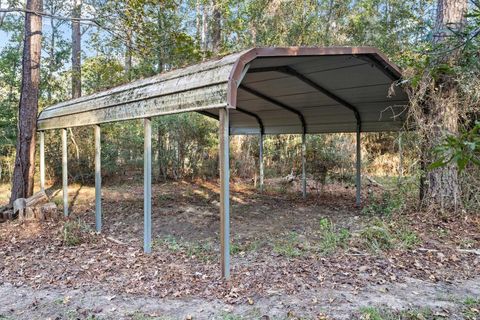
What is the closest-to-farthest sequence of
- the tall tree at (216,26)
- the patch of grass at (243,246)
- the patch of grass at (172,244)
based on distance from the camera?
the patch of grass at (243,246), the patch of grass at (172,244), the tall tree at (216,26)

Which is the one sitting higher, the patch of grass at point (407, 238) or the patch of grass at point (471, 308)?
the patch of grass at point (407, 238)

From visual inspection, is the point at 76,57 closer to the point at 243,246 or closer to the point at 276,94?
the point at 276,94

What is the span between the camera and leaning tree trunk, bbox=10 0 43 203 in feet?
23.0

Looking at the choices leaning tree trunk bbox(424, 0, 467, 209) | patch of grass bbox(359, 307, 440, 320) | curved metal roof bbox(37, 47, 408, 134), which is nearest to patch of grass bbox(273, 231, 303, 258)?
patch of grass bbox(359, 307, 440, 320)

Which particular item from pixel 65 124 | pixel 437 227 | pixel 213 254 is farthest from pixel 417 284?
pixel 65 124

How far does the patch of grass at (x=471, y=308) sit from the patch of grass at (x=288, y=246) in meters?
1.78

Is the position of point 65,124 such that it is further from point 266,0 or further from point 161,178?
point 266,0

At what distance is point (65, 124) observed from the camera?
6.50 metres

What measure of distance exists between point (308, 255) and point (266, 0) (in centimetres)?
1155

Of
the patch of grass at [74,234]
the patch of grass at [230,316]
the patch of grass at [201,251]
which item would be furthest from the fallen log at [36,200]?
the patch of grass at [230,316]

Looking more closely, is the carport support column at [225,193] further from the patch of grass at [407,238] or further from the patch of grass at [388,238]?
the patch of grass at [407,238]

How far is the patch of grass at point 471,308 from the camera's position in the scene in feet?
8.72

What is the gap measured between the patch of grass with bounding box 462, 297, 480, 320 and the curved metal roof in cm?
265

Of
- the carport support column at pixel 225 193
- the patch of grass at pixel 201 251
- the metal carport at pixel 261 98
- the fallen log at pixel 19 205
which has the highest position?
the metal carport at pixel 261 98
